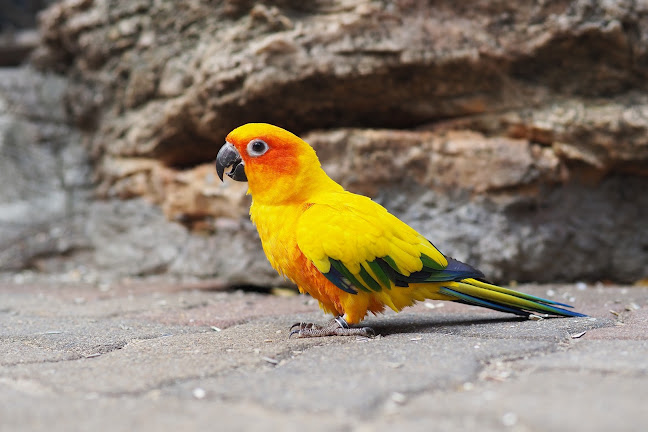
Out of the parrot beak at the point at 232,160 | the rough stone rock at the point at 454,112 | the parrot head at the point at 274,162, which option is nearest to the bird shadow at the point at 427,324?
the parrot head at the point at 274,162

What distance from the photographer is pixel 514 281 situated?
4.21 meters

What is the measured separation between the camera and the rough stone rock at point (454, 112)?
13.1 ft

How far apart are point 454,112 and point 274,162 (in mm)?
2048

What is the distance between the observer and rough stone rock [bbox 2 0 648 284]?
13.1 feet

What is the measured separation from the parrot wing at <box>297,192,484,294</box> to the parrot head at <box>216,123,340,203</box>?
169 mm

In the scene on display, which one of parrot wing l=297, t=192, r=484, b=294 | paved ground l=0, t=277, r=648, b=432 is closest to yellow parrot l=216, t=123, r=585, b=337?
parrot wing l=297, t=192, r=484, b=294

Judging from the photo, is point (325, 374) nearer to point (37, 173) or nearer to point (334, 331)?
point (334, 331)

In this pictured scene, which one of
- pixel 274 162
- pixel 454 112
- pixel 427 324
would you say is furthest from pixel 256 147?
pixel 454 112

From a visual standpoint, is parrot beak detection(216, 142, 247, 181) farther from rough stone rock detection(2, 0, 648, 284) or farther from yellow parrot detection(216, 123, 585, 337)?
rough stone rock detection(2, 0, 648, 284)

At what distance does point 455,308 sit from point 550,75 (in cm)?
195

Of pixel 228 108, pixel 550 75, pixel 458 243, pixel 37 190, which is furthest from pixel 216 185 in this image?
pixel 550 75

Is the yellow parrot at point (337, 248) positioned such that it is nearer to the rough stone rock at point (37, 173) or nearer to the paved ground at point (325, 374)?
the paved ground at point (325, 374)

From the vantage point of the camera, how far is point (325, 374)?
1651 millimetres

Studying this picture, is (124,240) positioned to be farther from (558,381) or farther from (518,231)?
(558,381)
